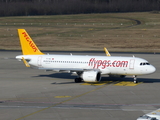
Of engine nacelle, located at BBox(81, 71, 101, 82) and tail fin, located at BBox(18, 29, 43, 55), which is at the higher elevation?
tail fin, located at BBox(18, 29, 43, 55)

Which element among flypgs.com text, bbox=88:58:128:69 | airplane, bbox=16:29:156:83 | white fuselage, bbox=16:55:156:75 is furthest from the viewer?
flypgs.com text, bbox=88:58:128:69

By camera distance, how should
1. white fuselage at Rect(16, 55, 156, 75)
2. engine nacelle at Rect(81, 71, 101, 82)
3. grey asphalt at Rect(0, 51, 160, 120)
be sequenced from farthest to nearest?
white fuselage at Rect(16, 55, 156, 75) → engine nacelle at Rect(81, 71, 101, 82) → grey asphalt at Rect(0, 51, 160, 120)

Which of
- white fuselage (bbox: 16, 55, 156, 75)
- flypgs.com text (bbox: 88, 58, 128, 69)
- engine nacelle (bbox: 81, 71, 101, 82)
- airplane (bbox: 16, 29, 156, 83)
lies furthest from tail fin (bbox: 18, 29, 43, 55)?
engine nacelle (bbox: 81, 71, 101, 82)

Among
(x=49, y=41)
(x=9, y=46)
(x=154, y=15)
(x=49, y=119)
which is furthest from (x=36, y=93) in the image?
(x=154, y=15)

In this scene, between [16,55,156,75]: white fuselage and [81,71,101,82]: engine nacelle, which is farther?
[16,55,156,75]: white fuselage

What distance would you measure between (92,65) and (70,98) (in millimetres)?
12776

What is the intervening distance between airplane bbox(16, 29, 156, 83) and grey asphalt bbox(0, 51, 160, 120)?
6.20 feet

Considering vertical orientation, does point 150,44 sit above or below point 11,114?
below

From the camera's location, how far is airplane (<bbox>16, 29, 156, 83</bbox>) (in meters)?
53.5

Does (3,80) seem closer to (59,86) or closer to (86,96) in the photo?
(59,86)

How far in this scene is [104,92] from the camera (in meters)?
48.1

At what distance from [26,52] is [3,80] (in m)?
6.86

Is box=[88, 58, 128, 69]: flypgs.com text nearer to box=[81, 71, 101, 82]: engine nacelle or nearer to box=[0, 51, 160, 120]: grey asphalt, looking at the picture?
box=[81, 71, 101, 82]: engine nacelle

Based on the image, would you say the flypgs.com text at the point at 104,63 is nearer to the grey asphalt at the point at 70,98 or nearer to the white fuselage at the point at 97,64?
the white fuselage at the point at 97,64
